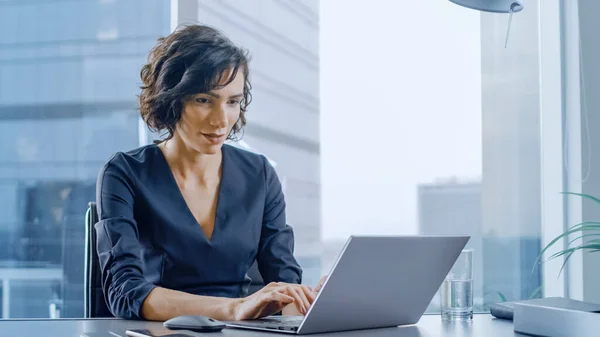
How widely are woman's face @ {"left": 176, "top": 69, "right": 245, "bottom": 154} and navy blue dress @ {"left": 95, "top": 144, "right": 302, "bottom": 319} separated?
10 cm

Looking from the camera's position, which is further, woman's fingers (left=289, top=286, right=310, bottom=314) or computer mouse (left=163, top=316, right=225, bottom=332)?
woman's fingers (left=289, top=286, right=310, bottom=314)

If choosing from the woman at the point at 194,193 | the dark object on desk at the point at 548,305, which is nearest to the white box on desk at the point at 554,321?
the dark object on desk at the point at 548,305

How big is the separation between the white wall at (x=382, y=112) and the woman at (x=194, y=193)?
103cm

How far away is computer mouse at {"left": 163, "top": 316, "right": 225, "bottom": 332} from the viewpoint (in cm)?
107

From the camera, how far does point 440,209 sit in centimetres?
306

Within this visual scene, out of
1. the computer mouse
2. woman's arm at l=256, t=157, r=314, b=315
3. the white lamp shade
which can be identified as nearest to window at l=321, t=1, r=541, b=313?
woman's arm at l=256, t=157, r=314, b=315

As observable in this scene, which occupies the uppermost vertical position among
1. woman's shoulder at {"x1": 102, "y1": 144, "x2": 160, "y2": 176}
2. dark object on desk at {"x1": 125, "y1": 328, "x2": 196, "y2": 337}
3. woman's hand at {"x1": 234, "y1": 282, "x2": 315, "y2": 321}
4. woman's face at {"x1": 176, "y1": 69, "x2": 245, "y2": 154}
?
woman's face at {"x1": 176, "y1": 69, "x2": 245, "y2": 154}

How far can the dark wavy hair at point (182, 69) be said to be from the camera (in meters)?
1.74

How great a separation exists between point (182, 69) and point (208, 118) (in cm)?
15

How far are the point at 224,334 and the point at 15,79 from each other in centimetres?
191

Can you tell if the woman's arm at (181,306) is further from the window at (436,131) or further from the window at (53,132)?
the window at (436,131)

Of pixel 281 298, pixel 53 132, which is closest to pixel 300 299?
pixel 281 298

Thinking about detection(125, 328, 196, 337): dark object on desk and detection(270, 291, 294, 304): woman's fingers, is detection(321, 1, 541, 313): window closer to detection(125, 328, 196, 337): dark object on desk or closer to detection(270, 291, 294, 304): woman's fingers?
detection(270, 291, 294, 304): woman's fingers

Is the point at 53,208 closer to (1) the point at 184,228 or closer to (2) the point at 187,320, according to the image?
(1) the point at 184,228
